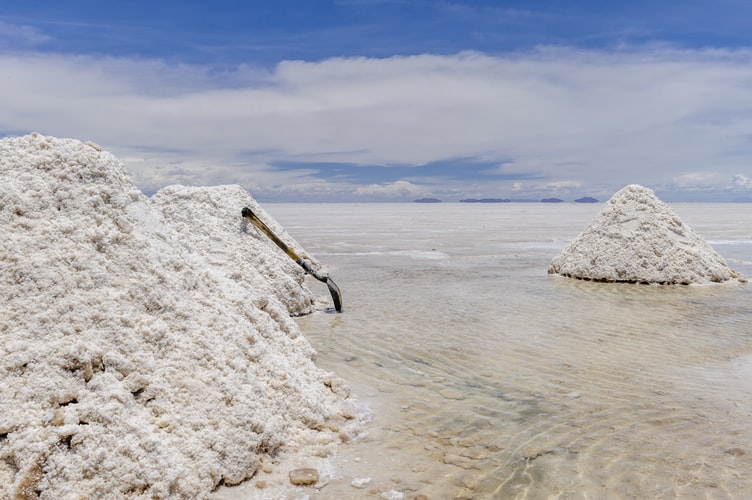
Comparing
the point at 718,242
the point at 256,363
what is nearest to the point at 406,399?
the point at 256,363

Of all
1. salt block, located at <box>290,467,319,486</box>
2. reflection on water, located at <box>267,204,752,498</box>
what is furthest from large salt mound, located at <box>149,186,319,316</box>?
salt block, located at <box>290,467,319,486</box>

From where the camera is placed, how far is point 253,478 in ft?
11.7

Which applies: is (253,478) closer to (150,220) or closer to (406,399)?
(406,399)

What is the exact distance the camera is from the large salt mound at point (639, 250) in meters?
11.8

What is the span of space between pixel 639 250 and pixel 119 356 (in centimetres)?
1119

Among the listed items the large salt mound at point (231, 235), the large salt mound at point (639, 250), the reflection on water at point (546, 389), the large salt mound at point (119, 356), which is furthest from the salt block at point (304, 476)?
the large salt mound at point (639, 250)

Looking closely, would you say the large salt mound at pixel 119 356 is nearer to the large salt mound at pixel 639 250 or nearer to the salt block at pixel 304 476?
the salt block at pixel 304 476

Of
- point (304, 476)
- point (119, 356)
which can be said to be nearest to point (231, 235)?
point (119, 356)

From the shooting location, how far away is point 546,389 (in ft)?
17.6

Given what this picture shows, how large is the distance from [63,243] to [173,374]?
1232 millimetres

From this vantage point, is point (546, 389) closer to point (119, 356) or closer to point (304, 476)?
point (304, 476)

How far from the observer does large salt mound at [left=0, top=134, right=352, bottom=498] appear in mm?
3111

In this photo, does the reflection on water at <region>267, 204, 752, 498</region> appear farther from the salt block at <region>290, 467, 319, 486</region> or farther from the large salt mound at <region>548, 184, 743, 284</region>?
the large salt mound at <region>548, 184, 743, 284</region>

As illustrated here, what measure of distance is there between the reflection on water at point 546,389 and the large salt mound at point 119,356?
707 mm
